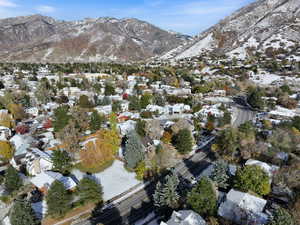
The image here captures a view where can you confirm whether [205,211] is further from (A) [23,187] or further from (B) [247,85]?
(B) [247,85]

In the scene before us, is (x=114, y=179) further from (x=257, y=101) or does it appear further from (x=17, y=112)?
(x=257, y=101)

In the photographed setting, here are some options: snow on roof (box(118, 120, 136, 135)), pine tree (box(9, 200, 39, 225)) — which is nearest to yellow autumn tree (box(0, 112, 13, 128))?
snow on roof (box(118, 120, 136, 135))

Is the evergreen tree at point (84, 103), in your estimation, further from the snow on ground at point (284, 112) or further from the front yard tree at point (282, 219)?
the front yard tree at point (282, 219)

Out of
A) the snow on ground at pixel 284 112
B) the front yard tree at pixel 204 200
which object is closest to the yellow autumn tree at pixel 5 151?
the front yard tree at pixel 204 200

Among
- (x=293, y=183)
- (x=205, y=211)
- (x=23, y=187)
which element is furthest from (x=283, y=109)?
(x=23, y=187)

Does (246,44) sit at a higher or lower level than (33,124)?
higher

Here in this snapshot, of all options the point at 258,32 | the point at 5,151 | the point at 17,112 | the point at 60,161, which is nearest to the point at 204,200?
the point at 60,161

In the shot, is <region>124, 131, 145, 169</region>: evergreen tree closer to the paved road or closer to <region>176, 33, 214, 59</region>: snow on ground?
the paved road
